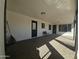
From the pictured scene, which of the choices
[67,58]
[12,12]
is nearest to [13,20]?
[12,12]

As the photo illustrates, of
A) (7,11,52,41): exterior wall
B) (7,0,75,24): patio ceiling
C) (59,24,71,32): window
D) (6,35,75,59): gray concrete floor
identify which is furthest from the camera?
(59,24,71,32): window

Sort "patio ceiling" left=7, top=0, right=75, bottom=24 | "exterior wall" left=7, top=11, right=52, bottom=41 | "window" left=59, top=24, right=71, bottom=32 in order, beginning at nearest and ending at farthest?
"patio ceiling" left=7, top=0, right=75, bottom=24
"exterior wall" left=7, top=11, right=52, bottom=41
"window" left=59, top=24, right=71, bottom=32

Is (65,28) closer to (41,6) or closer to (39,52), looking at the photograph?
(41,6)

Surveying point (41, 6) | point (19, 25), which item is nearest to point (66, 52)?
point (41, 6)

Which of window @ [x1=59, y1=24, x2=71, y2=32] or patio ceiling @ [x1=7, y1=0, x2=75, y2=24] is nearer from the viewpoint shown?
patio ceiling @ [x1=7, y1=0, x2=75, y2=24]

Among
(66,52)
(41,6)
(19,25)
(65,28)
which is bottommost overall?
(66,52)

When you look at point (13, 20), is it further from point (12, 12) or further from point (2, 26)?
point (2, 26)

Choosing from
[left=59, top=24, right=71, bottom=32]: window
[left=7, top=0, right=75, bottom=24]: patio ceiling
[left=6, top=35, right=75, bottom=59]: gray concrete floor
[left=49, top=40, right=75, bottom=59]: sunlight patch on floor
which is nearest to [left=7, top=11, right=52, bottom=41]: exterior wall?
[left=7, top=0, right=75, bottom=24]: patio ceiling

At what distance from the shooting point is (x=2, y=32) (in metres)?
1.16

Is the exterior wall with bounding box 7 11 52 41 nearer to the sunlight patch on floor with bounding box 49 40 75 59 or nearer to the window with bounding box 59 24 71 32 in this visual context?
the sunlight patch on floor with bounding box 49 40 75 59

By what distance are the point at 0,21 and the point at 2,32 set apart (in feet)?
0.43

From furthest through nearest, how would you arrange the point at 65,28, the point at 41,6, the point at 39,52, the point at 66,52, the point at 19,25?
the point at 65,28, the point at 19,25, the point at 41,6, the point at 66,52, the point at 39,52

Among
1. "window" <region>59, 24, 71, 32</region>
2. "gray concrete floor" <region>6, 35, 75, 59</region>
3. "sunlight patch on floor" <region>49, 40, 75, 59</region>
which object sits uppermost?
"window" <region>59, 24, 71, 32</region>

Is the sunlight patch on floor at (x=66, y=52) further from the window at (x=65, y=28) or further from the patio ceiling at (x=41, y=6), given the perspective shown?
the window at (x=65, y=28)
